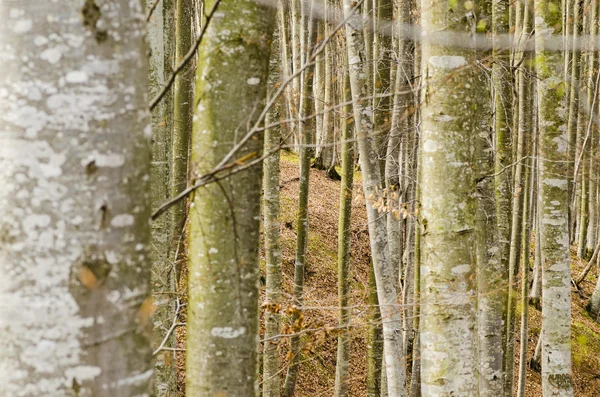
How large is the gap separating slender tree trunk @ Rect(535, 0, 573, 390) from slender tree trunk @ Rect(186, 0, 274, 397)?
412cm

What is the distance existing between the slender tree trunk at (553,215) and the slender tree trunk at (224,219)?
4118 millimetres

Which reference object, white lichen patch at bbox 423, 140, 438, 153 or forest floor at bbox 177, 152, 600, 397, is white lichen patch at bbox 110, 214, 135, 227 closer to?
white lichen patch at bbox 423, 140, 438, 153

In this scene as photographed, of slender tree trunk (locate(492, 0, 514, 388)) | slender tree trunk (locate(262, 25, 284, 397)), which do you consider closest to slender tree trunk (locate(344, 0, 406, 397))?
slender tree trunk (locate(262, 25, 284, 397))

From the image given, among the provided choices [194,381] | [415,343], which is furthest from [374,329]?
[194,381]

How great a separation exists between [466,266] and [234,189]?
1.68 metres

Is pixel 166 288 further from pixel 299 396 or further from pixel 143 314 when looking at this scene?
pixel 299 396

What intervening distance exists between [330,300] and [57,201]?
8937 millimetres

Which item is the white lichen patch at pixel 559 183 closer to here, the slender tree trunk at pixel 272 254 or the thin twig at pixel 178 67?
the slender tree trunk at pixel 272 254

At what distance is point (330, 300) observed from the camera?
32.9 feet

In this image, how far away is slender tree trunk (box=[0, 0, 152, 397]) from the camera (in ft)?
4.29

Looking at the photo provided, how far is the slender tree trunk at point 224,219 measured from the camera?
240cm

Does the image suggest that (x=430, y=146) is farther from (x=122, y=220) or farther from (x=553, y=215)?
(x=553, y=215)

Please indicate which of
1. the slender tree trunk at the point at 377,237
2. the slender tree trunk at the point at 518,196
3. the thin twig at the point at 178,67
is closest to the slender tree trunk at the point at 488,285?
the slender tree trunk at the point at 377,237

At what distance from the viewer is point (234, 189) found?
2408 mm
